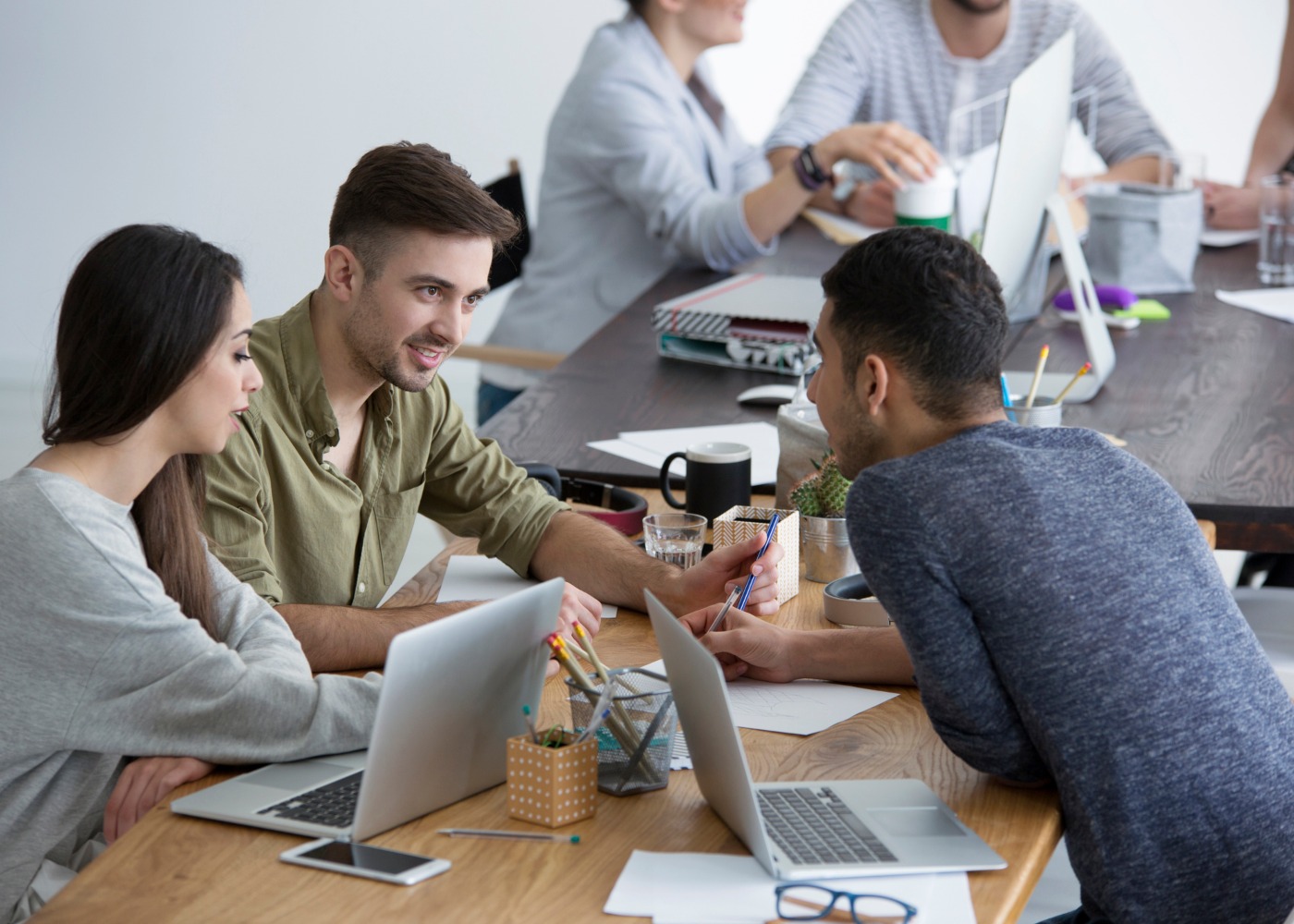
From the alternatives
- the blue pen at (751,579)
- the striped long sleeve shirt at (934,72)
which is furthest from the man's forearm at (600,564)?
the striped long sleeve shirt at (934,72)

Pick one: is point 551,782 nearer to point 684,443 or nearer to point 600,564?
point 600,564

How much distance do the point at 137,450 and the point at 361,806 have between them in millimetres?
404

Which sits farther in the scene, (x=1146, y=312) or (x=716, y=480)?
(x=1146, y=312)

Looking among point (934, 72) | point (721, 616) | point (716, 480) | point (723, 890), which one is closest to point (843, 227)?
point (934, 72)

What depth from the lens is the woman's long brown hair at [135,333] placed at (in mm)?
1253

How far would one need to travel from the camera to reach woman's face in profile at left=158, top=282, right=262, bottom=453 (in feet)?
4.23

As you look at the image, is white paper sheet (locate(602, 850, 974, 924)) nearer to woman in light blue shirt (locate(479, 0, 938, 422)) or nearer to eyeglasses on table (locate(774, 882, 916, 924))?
eyeglasses on table (locate(774, 882, 916, 924))

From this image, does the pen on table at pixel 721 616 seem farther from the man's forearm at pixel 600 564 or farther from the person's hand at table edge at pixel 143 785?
the person's hand at table edge at pixel 143 785

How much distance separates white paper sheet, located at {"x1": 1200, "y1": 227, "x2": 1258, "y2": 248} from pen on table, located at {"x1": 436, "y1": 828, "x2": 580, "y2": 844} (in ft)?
9.77

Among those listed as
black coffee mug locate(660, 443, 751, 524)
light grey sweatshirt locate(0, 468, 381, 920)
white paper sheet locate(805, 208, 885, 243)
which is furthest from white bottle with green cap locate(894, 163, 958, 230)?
light grey sweatshirt locate(0, 468, 381, 920)

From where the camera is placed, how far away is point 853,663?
4.75 ft

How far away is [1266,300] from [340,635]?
2.33 m

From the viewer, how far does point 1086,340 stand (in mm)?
2500

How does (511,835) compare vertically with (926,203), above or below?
below
